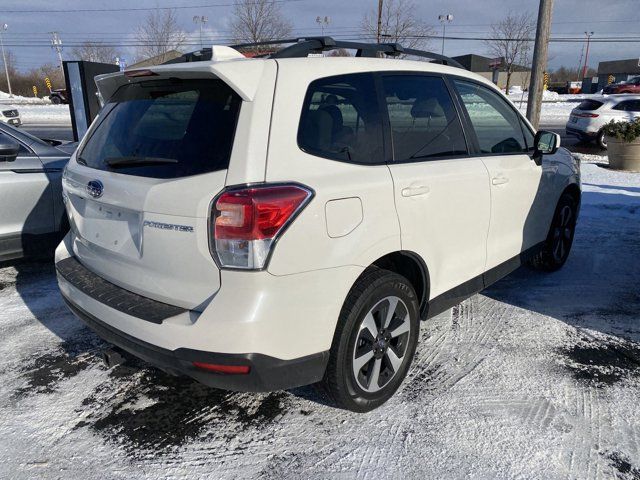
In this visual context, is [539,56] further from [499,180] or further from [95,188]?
[95,188]

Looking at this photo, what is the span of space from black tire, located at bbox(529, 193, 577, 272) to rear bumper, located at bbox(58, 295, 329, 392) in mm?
3083

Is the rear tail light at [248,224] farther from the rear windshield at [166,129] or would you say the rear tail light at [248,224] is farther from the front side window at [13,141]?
the front side window at [13,141]

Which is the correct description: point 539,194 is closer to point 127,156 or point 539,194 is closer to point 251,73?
point 251,73

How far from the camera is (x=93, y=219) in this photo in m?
2.76

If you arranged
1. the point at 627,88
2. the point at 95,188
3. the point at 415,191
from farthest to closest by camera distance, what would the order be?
the point at 627,88 < the point at 415,191 < the point at 95,188

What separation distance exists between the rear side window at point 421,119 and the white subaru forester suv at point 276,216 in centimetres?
1

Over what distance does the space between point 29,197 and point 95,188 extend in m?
2.36

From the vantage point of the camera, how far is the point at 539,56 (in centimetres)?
1006

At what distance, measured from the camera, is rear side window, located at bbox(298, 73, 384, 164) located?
240cm

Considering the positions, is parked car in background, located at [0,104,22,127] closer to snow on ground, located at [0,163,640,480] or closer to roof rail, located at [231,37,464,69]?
snow on ground, located at [0,163,640,480]

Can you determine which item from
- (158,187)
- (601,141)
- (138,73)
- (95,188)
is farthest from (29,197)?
(601,141)

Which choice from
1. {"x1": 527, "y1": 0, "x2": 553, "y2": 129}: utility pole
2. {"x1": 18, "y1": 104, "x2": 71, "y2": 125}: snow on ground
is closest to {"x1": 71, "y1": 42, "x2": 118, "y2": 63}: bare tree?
{"x1": 18, "y1": 104, "x2": 71, "y2": 125}: snow on ground

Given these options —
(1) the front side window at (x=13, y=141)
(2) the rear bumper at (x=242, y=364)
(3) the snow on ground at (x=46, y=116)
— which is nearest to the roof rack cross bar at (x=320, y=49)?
(2) the rear bumper at (x=242, y=364)

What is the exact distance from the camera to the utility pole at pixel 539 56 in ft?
31.9
